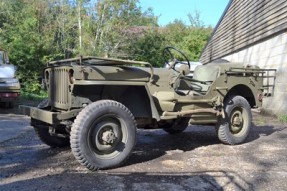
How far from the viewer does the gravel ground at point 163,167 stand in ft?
14.9

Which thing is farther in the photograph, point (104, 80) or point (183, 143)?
point (183, 143)

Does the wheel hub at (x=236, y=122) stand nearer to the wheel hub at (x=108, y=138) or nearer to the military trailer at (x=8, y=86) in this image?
the wheel hub at (x=108, y=138)

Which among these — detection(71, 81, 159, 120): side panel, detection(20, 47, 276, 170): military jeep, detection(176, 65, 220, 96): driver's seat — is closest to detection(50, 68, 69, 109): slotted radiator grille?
detection(20, 47, 276, 170): military jeep

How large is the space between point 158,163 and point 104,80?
1398 millimetres

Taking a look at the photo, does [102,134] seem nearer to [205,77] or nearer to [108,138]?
[108,138]

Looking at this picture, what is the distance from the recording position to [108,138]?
5.30m

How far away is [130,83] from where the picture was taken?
221 inches

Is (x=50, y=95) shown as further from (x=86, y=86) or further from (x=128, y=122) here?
(x=128, y=122)

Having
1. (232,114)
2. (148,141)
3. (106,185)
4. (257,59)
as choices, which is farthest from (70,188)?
(257,59)

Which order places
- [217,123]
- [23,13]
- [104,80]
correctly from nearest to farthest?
[104,80] → [217,123] → [23,13]

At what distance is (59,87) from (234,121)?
3.27 metres

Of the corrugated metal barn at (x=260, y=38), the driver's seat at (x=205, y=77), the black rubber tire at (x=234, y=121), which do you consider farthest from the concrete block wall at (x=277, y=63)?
the driver's seat at (x=205, y=77)

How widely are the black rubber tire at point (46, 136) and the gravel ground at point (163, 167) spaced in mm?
147

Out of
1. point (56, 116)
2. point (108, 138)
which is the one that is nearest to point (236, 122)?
point (108, 138)
